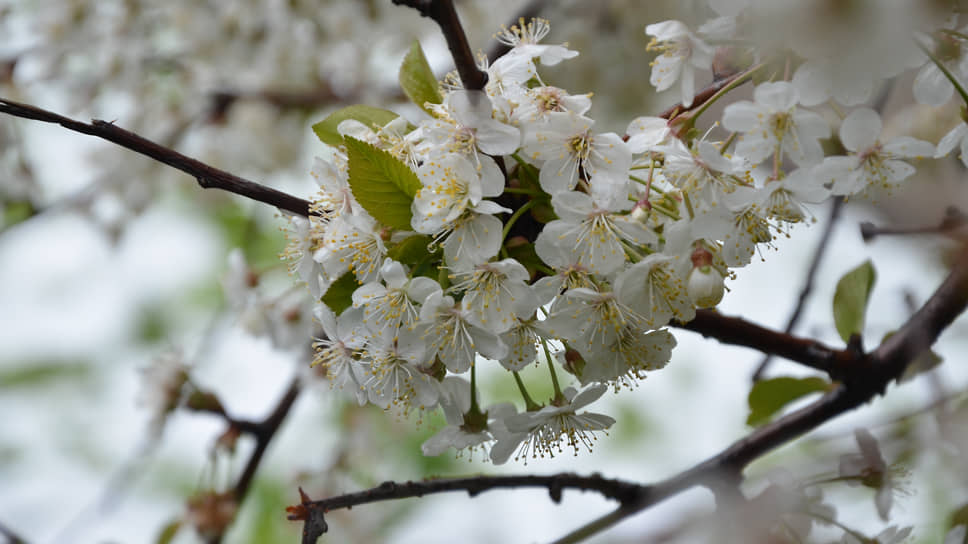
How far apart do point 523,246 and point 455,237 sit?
9cm

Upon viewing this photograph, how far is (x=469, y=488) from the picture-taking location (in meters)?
1.02

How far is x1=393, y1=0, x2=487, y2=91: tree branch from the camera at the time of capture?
0.63m

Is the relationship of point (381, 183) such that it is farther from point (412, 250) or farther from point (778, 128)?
point (778, 128)

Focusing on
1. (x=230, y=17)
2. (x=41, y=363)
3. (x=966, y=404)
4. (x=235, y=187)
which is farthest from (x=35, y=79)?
(x=41, y=363)

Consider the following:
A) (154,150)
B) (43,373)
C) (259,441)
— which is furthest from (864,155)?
(43,373)

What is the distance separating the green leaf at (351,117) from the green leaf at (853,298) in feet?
2.26

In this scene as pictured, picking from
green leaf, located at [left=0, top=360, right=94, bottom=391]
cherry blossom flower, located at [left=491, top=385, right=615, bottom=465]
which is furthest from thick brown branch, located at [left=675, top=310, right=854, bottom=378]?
green leaf, located at [left=0, top=360, right=94, bottom=391]

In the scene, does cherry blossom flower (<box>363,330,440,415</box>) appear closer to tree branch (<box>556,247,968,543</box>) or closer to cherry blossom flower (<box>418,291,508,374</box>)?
cherry blossom flower (<box>418,291,508,374</box>)

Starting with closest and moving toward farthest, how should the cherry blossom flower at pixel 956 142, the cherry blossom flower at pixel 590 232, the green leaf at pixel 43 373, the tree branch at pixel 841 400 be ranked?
the cherry blossom flower at pixel 590 232
the cherry blossom flower at pixel 956 142
the tree branch at pixel 841 400
the green leaf at pixel 43 373

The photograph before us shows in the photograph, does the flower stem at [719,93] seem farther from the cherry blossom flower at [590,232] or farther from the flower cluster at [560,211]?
the cherry blossom flower at [590,232]

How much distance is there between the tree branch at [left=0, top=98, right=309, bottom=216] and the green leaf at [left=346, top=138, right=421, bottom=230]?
0.30 feet

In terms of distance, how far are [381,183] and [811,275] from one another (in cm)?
110

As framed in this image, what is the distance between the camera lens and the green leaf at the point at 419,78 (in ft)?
2.84

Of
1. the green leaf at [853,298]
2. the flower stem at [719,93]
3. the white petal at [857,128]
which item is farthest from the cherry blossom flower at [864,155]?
the green leaf at [853,298]
